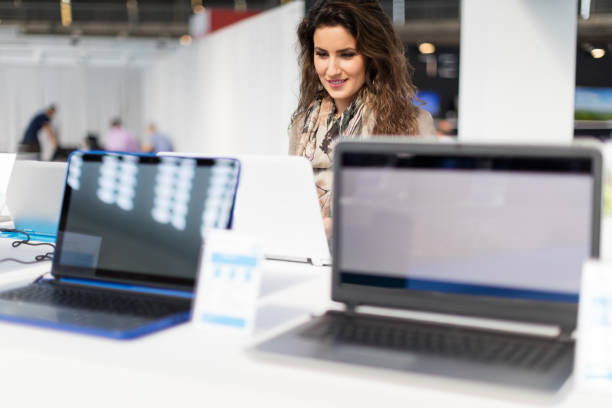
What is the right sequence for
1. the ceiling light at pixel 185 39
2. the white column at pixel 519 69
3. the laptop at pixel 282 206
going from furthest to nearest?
the ceiling light at pixel 185 39 → the white column at pixel 519 69 → the laptop at pixel 282 206

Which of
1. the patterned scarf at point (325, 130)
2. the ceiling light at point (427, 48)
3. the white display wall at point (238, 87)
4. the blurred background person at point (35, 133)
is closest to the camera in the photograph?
the patterned scarf at point (325, 130)

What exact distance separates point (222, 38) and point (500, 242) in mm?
9644

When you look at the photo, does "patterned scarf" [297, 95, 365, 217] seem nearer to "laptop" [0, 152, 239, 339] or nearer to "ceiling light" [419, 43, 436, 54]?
"laptop" [0, 152, 239, 339]

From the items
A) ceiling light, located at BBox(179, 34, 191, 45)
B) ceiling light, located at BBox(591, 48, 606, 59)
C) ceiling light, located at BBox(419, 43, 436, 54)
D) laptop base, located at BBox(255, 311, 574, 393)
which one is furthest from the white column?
ceiling light, located at BBox(179, 34, 191, 45)

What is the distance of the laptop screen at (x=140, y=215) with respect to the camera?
1417 millimetres

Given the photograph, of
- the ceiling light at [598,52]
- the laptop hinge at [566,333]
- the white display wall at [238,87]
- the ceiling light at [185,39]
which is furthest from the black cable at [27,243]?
the ceiling light at [185,39]

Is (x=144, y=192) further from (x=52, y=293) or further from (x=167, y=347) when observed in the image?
(x=167, y=347)

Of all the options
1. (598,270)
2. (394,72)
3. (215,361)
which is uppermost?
(394,72)

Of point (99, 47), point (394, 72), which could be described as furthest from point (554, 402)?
point (99, 47)

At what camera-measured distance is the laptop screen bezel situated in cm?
112

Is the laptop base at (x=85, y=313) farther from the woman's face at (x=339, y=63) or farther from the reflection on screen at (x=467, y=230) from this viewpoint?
the woman's face at (x=339, y=63)

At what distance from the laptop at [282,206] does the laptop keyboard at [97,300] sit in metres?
0.37

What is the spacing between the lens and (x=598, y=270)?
100 cm

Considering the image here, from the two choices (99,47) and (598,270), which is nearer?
(598,270)
